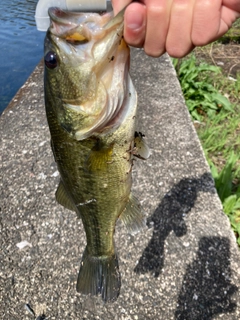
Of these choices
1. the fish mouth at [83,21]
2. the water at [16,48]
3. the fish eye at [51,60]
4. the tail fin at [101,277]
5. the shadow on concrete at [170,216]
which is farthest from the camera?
the water at [16,48]

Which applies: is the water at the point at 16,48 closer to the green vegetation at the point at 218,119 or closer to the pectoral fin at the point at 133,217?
the green vegetation at the point at 218,119

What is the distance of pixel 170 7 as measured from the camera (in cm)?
123

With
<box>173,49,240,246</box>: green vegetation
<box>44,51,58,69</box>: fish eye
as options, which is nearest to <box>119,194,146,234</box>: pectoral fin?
<box>44,51,58,69</box>: fish eye

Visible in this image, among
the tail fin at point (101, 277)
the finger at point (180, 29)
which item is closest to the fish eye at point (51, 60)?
the finger at point (180, 29)

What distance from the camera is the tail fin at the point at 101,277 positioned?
77.5 inches

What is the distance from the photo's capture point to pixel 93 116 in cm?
157

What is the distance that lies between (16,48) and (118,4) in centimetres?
688

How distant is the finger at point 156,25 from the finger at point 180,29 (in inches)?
0.7

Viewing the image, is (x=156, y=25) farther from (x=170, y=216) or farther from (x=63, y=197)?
(x=170, y=216)

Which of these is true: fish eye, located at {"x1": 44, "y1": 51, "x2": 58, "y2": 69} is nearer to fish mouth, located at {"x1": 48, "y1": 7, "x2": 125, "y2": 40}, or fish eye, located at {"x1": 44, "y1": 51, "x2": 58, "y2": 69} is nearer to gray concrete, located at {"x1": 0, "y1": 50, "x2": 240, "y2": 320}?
fish mouth, located at {"x1": 48, "y1": 7, "x2": 125, "y2": 40}

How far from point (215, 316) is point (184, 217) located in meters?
0.83

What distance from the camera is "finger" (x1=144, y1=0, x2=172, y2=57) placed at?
121 cm

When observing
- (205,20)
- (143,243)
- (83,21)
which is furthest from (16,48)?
(205,20)

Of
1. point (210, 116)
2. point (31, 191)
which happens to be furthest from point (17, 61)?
point (31, 191)
